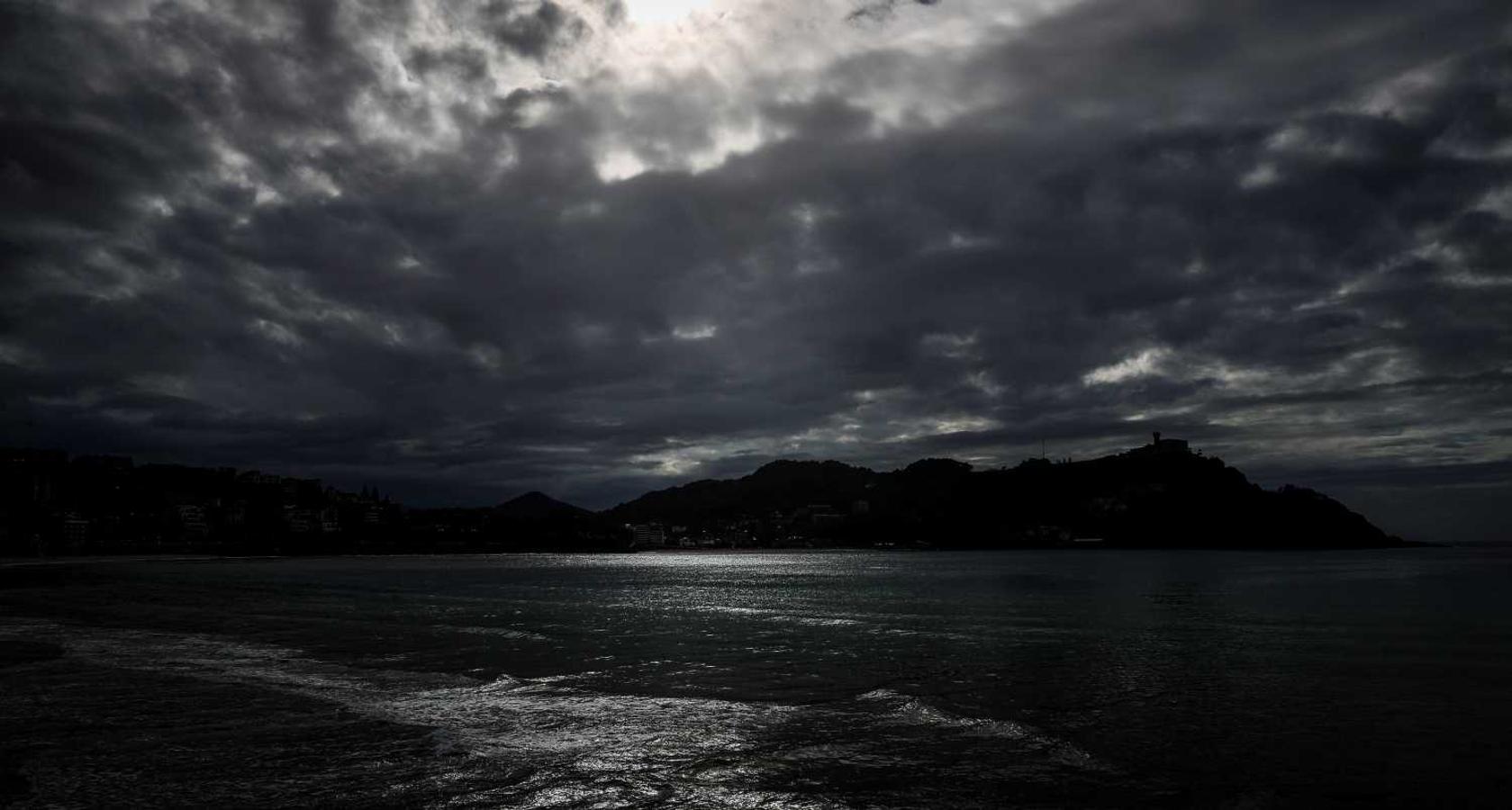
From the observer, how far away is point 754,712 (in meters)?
20.6

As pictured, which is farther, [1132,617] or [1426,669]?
[1132,617]

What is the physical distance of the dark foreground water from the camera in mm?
14070

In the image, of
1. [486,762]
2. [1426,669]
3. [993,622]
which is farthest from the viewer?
[993,622]

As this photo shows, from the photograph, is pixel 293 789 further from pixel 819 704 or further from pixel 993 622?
pixel 993 622

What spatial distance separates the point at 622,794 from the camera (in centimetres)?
1323

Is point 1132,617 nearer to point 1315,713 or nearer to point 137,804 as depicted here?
point 1315,713

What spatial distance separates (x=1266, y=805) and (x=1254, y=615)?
43.1 meters

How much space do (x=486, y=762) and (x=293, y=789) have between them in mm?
3105

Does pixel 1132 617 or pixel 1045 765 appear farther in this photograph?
pixel 1132 617

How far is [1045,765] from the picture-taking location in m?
15.8

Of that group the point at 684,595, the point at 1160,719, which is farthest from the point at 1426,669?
the point at 684,595

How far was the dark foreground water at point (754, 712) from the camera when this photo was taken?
14.1m

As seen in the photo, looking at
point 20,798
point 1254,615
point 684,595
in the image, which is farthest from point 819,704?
point 684,595

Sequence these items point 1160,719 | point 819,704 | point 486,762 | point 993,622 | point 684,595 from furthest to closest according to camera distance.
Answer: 1. point 684,595
2. point 993,622
3. point 819,704
4. point 1160,719
5. point 486,762
